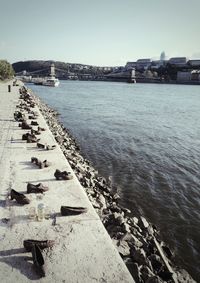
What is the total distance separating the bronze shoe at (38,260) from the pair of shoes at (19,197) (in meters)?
2.41

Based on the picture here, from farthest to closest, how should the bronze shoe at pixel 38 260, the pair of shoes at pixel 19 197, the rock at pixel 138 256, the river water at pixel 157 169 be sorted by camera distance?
the river water at pixel 157 169
the pair of shoes at pixel 19 197
the rock at pixel 138 256
the bronze shoe at pixel 38 260

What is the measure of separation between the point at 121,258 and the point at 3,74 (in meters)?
91.6

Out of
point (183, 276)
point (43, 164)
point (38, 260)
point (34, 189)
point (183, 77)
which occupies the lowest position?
point (183, 276)

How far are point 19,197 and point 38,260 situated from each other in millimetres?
2907

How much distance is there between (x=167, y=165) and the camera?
19281 mm

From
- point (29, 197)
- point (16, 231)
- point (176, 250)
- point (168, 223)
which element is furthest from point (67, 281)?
point (168, 223)

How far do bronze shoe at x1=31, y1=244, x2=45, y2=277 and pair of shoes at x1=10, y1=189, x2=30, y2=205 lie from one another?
2.41 meters

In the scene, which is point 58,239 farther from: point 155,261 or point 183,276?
point 183,276

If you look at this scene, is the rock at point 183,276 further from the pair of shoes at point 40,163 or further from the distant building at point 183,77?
the distant building at point 183,77

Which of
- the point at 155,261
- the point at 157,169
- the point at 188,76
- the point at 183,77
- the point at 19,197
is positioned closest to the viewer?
the point at 155,261

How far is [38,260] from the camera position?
21.9ft

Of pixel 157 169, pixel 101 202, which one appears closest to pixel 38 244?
pixel 101 202

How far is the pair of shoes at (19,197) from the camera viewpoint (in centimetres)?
917

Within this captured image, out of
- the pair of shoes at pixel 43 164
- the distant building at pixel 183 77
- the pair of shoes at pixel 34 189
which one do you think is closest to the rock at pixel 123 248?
the pair of shoes at pixel 34 189
